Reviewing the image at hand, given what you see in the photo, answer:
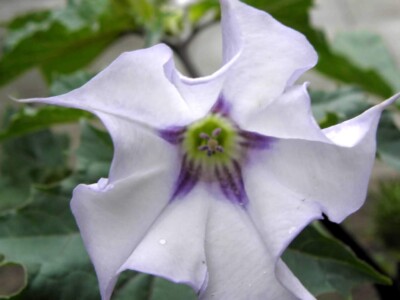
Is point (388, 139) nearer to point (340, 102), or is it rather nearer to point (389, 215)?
point (340, 102)

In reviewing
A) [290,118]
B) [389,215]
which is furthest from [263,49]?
[389,215]

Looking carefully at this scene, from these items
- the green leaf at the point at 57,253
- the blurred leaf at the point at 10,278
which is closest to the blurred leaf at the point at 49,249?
the green leaf at the point at 57,253

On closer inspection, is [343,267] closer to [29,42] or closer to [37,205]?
[37,205]

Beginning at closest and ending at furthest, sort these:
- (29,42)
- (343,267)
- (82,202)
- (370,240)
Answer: (82,202)
(343,267)
(29,42)
(370,240)

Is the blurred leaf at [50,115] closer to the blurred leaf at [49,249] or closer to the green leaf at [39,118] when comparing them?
the green leaf at [39,118]

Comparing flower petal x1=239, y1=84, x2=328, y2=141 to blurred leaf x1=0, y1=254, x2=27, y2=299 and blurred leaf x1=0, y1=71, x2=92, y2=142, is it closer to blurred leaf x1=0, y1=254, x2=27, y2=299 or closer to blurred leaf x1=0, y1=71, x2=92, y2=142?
blurred leaf x1=0, y1=71, x2=92, y2=142

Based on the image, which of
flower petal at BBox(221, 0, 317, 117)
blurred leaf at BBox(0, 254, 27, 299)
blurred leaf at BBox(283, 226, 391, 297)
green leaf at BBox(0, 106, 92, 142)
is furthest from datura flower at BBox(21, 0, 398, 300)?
blurred leaf at BBox(0, 254, 27, 299)

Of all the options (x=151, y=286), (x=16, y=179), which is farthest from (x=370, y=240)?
(x=151, y=286)
